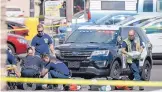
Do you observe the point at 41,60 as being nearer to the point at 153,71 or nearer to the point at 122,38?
the point at 122,38

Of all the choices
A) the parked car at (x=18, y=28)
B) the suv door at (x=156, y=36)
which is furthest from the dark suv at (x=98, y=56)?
the parked car at (x=18, y=28)

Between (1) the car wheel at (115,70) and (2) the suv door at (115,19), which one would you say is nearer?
(1) the car wheel at (115,70)

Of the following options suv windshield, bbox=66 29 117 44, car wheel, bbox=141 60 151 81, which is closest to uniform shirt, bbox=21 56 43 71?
suv windshield, bbox=66 29 117 44

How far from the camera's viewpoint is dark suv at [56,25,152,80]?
550 inches

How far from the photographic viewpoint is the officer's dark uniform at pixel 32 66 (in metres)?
12.7

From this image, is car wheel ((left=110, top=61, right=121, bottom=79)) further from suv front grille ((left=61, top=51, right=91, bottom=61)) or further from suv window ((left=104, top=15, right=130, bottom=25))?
suv window ((left=104, top=15, right=130, bottom=25))

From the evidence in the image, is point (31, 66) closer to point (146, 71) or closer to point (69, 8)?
point (146, 71)

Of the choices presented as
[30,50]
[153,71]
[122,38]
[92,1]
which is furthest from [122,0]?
[30,50]

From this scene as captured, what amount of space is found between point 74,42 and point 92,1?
17.8 metres

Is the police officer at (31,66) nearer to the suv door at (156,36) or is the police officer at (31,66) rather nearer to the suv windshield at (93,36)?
the suv windshield at (93,36)

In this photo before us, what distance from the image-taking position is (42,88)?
40.1 ft

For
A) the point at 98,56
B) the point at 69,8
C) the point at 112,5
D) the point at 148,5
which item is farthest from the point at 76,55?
the point at 69,8

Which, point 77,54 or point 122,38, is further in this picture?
point 122,38

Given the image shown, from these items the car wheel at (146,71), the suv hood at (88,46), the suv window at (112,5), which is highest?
the suv window at (112,5)
